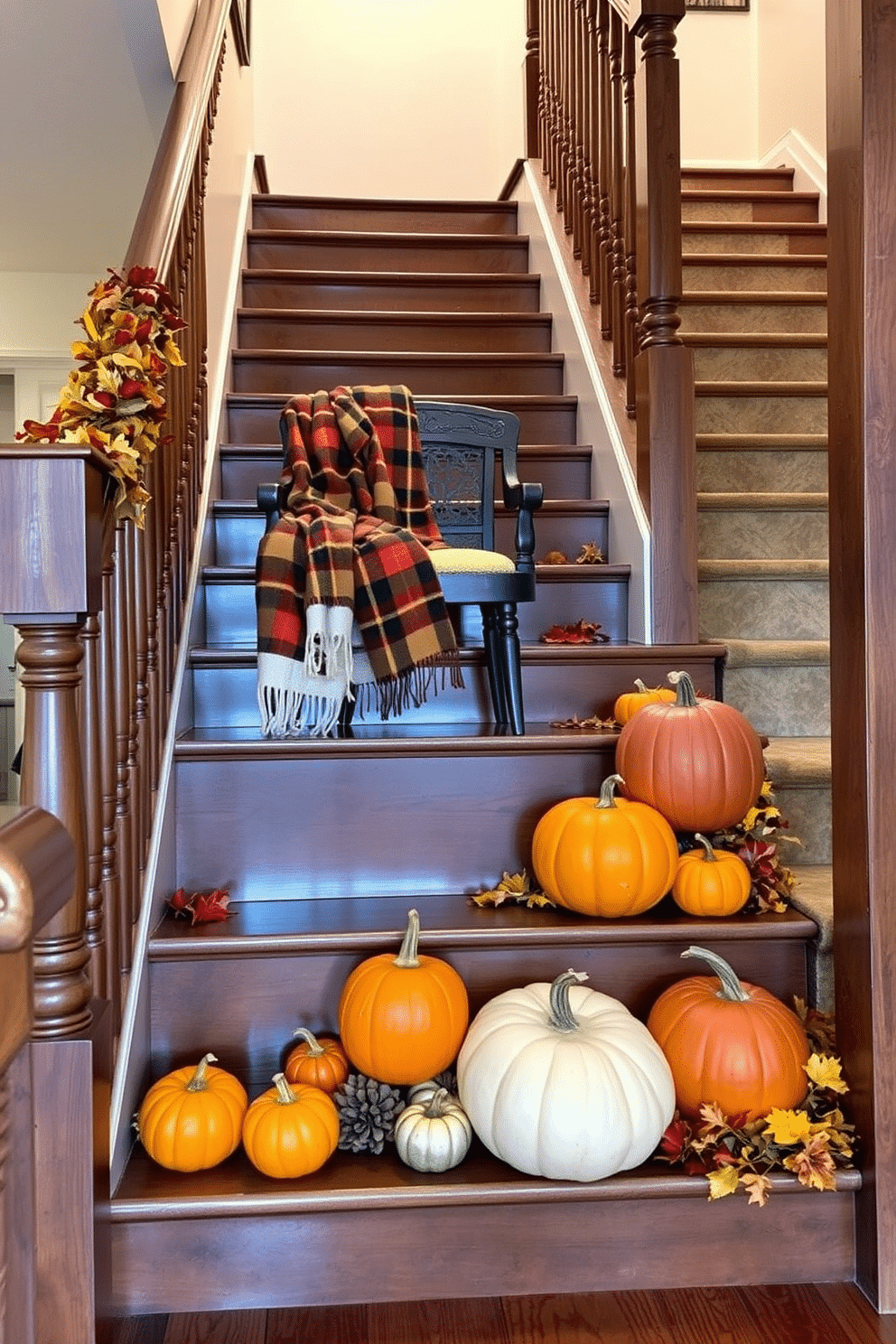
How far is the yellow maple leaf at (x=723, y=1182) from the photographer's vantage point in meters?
1.38

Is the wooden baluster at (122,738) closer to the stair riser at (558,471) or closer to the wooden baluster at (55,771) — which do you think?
the wooden baluster at (55,771)

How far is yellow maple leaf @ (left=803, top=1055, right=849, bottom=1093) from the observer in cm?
146

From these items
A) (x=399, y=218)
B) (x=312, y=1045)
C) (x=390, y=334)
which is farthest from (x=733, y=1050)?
(x=399, y=218)

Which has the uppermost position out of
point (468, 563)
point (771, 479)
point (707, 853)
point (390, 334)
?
point (390, 334)

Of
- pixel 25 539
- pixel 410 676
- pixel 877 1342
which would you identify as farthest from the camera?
pixel 410 676

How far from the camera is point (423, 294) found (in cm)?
381

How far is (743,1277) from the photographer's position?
1.42 metres

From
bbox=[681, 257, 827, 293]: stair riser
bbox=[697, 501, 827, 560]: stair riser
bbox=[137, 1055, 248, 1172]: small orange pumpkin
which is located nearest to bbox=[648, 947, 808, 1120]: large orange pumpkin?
bbox=[137, 1055, 248, 1172]: small orange pumpkin

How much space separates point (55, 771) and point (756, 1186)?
945mm

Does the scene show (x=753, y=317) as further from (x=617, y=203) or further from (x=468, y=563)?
(x=468, y=563)

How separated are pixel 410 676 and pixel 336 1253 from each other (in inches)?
39.5

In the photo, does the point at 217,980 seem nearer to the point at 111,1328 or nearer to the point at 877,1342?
the point at 111,1328

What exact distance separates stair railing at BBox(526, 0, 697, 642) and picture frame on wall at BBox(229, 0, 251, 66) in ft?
3.65

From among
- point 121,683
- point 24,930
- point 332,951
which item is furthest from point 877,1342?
point 24,930
